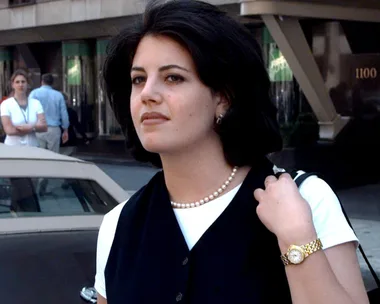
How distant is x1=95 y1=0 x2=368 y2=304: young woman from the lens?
179 centimetres

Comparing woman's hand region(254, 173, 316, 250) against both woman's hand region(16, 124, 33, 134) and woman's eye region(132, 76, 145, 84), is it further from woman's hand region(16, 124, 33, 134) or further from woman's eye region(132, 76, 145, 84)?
woman's hand region(16, 124, 33, 134)

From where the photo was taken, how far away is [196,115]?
1939mm

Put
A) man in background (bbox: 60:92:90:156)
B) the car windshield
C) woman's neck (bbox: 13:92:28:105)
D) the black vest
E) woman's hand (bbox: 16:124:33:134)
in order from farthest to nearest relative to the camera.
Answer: man in background (bbox: 60:92:90:156) → woman's neck (bbox: 13:92:28:105) → woman's hand (bbox: 16:124:33:134) → the car windshield → the black vest

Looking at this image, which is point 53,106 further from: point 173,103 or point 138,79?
point 173,103

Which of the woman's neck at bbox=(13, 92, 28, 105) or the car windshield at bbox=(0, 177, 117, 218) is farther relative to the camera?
the woman's neck at bbox=(13, 92, 28, 105)

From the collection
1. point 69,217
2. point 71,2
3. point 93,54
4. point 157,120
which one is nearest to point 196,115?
point 157,120

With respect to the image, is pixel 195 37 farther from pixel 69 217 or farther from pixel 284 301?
pixel 69 217

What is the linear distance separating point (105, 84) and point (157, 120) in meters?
0.41

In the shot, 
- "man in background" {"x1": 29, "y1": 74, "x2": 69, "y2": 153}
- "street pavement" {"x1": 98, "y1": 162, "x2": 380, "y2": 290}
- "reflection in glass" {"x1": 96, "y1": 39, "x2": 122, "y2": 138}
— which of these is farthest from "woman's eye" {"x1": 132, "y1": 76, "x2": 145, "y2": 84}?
"reflection in glass" {"x1": 96, "y1": 39, "x2": 122, "y2": 138}

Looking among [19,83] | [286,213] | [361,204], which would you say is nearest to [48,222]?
[286,213]

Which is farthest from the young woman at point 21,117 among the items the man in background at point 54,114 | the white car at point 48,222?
the white car at point 48,222

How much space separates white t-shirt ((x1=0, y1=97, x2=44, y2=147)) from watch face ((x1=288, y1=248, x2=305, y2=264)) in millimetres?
7960

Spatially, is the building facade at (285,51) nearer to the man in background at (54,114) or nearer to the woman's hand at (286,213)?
the man in background at (54,114)

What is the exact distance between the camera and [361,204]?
12.1 meters
